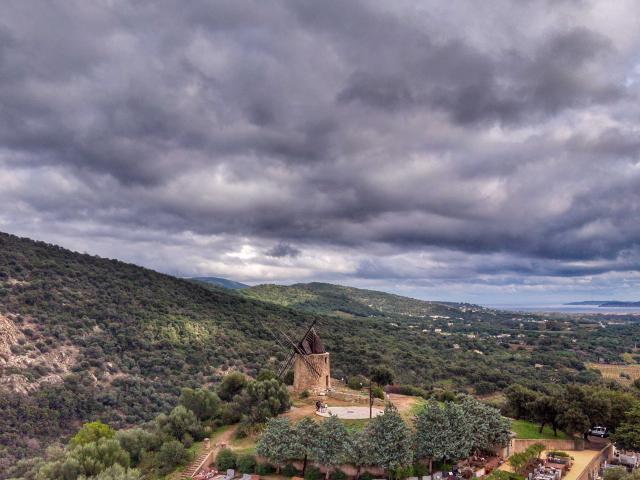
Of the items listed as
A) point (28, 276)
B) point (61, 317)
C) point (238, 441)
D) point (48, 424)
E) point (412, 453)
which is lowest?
point (48, 424)

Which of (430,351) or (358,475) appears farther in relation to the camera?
(430,351)

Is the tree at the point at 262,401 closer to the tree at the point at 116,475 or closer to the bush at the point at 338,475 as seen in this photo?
the bush at the point at 338,475

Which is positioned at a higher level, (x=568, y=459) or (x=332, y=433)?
(x=332, y=433)

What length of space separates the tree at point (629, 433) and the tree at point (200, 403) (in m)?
31.3

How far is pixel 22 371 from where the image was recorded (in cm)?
5269

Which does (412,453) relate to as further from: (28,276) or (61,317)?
(28,276)

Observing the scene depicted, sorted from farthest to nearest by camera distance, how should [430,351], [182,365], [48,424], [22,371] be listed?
[430,351], [182,365], [22,371], [48,424]

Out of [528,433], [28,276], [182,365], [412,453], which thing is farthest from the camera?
[28,276]

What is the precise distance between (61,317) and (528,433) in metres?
59.7

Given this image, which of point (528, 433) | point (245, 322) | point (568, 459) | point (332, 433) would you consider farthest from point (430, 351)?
point (332, 433)

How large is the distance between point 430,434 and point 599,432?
799 inches

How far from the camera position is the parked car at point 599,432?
38.4 m

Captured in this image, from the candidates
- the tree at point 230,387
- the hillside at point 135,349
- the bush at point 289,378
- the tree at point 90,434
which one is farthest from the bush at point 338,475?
the hillside at point 135,349

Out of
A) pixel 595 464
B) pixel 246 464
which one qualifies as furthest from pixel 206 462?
pixel 595 464
